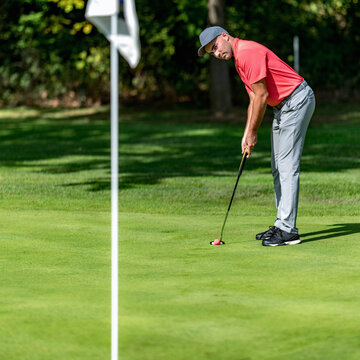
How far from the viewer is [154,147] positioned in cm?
1970

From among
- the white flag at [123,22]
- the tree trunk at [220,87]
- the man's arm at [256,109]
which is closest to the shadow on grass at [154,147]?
the tree trunk at [220,87]

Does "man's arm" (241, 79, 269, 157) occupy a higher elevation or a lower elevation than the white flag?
lower

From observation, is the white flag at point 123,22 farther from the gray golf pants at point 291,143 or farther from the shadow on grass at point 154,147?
the shadow on grass at point 154,147

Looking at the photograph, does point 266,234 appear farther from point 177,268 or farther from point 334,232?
point 177,268

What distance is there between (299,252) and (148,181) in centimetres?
672

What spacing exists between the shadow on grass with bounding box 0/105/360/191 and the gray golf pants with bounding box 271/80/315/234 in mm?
5351

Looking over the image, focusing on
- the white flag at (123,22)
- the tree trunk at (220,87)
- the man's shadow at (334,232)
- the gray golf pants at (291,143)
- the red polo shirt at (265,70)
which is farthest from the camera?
the tree trunk at (220,87)

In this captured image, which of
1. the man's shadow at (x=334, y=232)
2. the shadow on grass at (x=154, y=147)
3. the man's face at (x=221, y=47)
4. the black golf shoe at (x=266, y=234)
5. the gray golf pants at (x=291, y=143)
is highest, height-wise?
the man's face at (x=221, y=47)

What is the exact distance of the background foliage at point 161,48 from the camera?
29516mm

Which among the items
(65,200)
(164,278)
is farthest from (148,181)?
(164,278)

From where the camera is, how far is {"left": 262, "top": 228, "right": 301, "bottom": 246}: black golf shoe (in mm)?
7321

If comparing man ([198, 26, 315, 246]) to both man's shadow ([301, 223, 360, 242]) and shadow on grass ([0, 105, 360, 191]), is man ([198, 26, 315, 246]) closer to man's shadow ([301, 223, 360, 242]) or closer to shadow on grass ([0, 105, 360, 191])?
man's shadow ([301, 223, 360, 242])

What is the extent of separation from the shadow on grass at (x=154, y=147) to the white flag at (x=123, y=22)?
8291mm

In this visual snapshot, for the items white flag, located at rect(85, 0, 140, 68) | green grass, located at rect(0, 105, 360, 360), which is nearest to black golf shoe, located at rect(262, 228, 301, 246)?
green grass, located at rect(0, 105, 360, 360)
